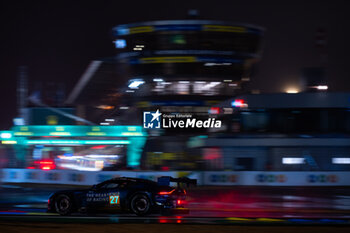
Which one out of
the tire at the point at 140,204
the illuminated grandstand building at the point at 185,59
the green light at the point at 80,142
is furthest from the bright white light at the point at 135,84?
the tire at the point at 140,204

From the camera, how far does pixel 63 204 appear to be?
461 inches

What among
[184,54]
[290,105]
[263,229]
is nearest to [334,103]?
[290,105]

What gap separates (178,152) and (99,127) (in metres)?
12.8

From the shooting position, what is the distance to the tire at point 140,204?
11203 millimetres

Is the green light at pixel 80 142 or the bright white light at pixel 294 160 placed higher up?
the green light at pixel 80 142

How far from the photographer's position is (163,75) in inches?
1843

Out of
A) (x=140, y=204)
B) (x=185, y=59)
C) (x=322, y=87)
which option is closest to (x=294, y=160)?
(x=322, y=87)

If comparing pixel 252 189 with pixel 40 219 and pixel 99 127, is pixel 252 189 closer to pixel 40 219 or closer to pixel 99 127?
pixel 40 219

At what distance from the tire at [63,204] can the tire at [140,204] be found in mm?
1713

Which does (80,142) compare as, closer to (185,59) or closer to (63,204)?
(185,59)

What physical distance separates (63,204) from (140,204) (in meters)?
2.13

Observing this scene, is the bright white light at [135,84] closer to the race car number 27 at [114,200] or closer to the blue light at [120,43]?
the blue light at [120,43]

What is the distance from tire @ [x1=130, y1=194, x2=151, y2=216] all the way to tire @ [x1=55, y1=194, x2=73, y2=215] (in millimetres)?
1713

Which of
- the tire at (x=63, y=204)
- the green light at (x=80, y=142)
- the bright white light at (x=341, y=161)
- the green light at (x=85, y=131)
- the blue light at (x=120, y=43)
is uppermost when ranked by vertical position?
the blue light at (x=120, y=43)
